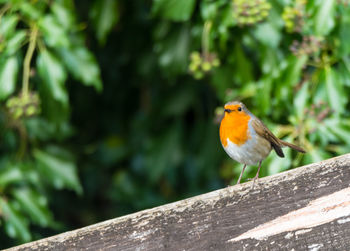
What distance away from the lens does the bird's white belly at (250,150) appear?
7.50ft

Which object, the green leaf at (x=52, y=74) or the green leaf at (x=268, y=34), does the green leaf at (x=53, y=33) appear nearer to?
the green leaf at (x=52, y=74)

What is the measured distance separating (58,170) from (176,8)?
1.19m

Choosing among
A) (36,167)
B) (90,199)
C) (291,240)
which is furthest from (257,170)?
(90,199)

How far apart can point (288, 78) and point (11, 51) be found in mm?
1362

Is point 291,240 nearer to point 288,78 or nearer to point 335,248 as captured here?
point 335,248

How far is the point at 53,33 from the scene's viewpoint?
2.92 metres

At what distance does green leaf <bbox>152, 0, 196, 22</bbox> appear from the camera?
9.86 feet

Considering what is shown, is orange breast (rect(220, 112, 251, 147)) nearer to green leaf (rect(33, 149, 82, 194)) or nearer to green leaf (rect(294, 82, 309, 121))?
green leaf (rect(294, 82, 309, 121))

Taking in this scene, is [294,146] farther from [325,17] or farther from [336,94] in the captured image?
[325,17]

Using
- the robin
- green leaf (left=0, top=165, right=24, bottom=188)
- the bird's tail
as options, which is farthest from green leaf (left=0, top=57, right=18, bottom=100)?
the bird's tail

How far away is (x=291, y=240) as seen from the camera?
53.4 inches

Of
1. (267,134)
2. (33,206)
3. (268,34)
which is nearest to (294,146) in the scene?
(267,134)

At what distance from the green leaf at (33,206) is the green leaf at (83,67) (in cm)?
70

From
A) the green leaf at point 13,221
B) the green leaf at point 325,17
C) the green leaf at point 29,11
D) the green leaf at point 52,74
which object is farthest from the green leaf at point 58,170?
the green leaf at point 325,17
